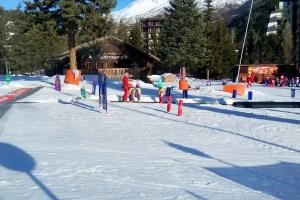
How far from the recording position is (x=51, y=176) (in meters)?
8.70

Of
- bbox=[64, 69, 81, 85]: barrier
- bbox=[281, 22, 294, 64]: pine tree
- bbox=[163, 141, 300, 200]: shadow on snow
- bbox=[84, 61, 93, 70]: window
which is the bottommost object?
bbox=[163, 141, 300, 200]: shadow on snow

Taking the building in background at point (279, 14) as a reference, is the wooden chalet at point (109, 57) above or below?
below

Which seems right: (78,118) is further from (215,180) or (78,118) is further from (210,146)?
(215,180)

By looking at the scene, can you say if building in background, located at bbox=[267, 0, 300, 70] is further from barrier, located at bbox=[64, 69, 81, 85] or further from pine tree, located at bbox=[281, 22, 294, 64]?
barrier, located at bbox=[64, 69, 81, 85]

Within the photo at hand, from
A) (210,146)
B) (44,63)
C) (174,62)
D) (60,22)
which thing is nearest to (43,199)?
(210,146)

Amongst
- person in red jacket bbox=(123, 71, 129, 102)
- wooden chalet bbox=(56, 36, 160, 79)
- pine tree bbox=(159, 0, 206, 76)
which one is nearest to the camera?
person in red jacket bbox=(123, 71, 129, 102)

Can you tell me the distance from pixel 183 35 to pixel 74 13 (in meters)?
28.6

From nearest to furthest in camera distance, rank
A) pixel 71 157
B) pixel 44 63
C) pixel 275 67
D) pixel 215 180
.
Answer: pixel 215 180
pixel 71 157
pixel 275 67
pixel 44 63

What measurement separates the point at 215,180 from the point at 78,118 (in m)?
10.6

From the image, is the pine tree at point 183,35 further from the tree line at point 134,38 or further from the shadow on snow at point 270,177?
the shadow on snow at point 270,177

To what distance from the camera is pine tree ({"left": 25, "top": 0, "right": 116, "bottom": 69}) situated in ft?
121

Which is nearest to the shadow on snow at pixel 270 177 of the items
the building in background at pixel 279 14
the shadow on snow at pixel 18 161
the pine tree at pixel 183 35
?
the shadow on snow at pixel 18 161

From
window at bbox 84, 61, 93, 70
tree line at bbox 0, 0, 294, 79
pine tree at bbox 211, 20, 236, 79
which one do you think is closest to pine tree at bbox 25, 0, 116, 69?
tree line at bbox 0, 0, 294, 79

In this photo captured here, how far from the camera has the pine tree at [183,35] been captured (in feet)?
206
